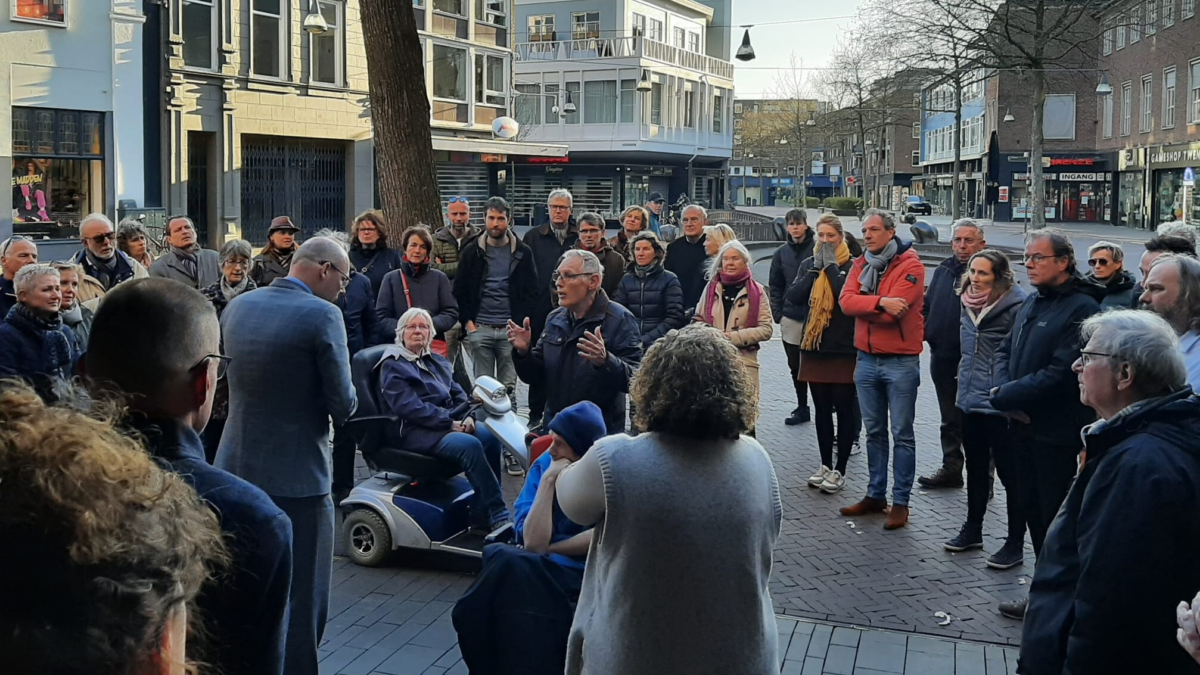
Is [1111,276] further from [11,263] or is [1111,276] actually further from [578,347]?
[11,263]

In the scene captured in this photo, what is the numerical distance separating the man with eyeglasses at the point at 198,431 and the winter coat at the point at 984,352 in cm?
513

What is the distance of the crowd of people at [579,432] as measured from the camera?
1309 mm

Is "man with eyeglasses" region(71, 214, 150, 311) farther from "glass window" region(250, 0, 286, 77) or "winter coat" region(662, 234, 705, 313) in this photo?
"glass window" region(250, 0, 286, 77)

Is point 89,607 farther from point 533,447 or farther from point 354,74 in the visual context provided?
point 354,74

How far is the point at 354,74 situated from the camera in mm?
30516

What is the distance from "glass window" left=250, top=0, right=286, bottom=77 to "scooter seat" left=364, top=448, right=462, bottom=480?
74.9ft

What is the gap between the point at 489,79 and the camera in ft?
128

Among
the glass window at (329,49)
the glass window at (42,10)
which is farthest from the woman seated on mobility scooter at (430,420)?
the glass window at (329,49)

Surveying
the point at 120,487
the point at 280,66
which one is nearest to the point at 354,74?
the point at 280,66

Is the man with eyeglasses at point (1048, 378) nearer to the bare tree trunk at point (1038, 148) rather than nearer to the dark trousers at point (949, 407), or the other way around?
the dark trousers at point (949, 407)

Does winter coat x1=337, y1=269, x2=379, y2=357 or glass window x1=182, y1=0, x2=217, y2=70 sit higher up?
glass window x1=182, y1=0, x2=217, y2=70

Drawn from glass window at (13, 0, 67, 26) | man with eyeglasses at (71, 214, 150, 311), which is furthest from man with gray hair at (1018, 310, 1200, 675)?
glass window at (13, 0, 67, 26)

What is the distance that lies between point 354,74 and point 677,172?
1295 inches

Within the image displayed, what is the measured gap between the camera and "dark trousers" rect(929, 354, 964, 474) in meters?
7.80
